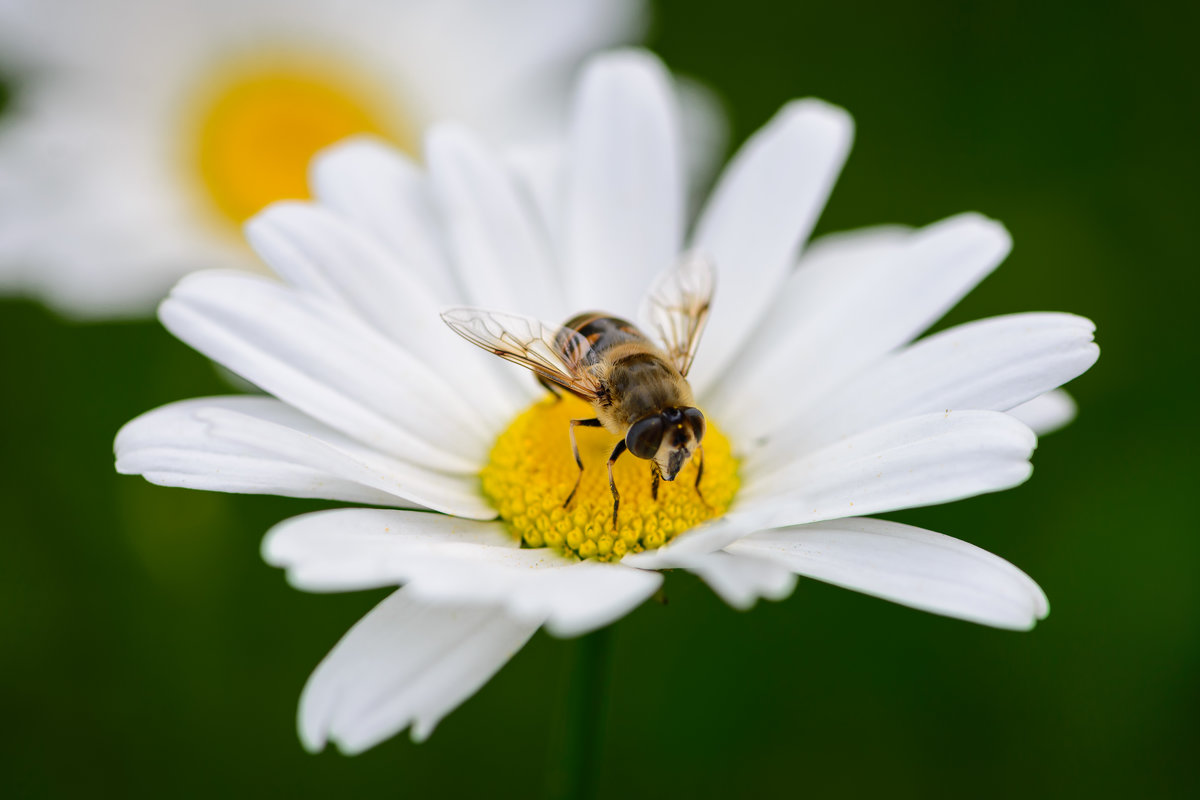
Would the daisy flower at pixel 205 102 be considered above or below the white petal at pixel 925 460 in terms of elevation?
above

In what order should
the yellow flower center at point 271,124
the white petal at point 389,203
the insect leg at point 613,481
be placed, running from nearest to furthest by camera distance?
1. the insect leg at point 613,481
2. the white petal at point 389,203
3. the yellow flower center at point 271,124

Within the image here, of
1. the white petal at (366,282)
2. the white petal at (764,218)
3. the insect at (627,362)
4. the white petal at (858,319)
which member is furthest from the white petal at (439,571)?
the white petal at (764,218)

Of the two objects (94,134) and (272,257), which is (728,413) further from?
(94,134)

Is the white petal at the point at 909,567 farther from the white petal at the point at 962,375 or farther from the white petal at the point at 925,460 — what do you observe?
the white petal at the point at 962,375

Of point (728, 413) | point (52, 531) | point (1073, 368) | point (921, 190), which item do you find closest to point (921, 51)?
point (921, 190)

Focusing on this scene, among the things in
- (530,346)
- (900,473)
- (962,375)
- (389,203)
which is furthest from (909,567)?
(389,203)

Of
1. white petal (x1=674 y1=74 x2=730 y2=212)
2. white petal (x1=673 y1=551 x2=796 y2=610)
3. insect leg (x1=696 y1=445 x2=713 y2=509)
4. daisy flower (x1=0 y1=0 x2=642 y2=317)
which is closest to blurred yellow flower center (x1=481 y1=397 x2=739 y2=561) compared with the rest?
insect leg (x1=696 y1=445 x2=713 y2=509)
